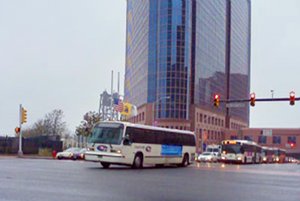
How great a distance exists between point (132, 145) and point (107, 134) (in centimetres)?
170

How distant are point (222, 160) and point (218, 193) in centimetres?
4802

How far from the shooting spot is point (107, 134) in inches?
1131

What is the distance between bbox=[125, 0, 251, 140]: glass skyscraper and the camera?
112 metres

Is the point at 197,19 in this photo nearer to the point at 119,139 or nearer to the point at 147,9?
the point at 147,9

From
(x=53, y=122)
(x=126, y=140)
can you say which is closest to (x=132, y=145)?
(x=126, y=140)

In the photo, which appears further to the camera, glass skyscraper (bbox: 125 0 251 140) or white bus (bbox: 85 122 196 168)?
glass skyscraper (bbox: 125 0 251 140)

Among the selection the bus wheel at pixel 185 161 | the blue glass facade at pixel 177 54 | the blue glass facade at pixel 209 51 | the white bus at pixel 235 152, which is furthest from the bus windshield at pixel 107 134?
the blue glass facade at pixel 209 51

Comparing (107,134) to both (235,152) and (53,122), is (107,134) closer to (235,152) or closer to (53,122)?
(235,152)

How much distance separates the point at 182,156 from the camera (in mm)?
36500

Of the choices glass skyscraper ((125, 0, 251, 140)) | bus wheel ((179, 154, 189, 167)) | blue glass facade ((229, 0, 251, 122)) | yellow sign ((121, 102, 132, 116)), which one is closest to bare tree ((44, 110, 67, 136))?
glass skyscraper ((125, 0, 251, 140))

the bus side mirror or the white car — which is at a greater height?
the bus side mirror

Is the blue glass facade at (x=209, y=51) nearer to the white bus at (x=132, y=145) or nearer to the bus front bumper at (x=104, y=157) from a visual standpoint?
the white bus at (x=132, y=145)

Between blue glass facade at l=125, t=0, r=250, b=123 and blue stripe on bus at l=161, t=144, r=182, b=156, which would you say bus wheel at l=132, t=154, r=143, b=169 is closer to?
blue stripe on bus at l=161, t=144, r=182, b=156

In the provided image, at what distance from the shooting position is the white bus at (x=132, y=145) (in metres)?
28.0
